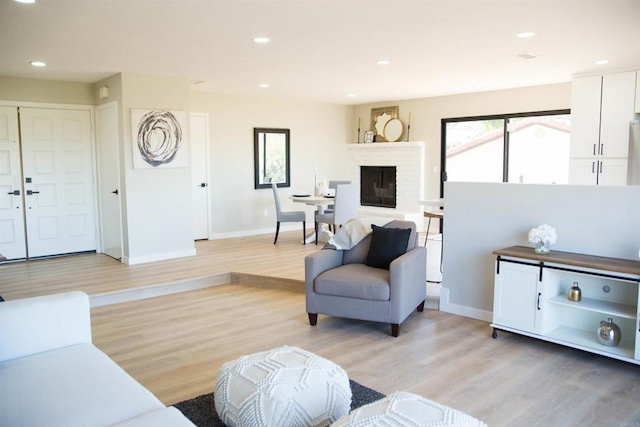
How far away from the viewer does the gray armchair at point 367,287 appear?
3.93 m

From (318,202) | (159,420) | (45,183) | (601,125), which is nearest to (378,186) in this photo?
(318,202)

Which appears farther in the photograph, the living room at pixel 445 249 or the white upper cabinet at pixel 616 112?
the white upper cabinet at pixel 616 112

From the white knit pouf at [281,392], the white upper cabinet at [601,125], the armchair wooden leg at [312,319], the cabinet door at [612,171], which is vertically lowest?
the armchair wooden leg at [312,319]

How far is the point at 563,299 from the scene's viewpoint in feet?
12.1

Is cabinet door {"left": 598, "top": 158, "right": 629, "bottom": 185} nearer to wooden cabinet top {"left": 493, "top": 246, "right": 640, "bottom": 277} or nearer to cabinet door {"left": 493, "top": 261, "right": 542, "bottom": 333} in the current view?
wooden cabinet top {"left": 493, "top": 246, "right": 640, "bottom": 277}

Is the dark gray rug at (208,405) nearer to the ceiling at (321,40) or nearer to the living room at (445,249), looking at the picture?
the living room at (445,249)

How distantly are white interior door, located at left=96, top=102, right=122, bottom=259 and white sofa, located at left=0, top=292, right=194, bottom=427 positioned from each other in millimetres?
4004

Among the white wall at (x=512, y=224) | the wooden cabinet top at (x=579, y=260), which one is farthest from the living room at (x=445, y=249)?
the wooden cabinet top at (x=579, y=260)

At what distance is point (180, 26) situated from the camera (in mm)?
4059

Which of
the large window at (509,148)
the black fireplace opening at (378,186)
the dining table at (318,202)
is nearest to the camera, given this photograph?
the large window at (509,148)

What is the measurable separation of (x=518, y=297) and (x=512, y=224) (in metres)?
0.64

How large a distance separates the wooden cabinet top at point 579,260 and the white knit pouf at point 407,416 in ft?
6.13

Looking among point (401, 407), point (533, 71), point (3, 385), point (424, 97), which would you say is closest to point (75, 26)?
point (3, 385)

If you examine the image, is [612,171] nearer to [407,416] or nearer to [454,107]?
[454,107]
